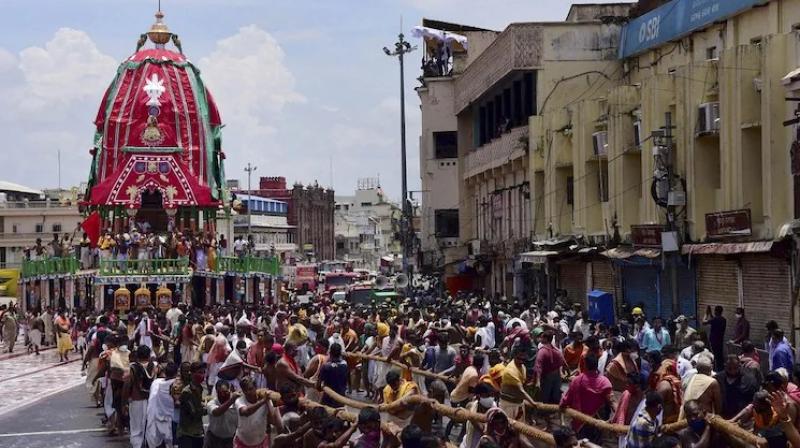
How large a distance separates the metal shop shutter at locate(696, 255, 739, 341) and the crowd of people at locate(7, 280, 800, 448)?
2.50 metres

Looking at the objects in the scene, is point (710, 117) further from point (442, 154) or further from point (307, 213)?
point (307, 213)

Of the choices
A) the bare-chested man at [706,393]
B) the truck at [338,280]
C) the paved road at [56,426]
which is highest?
the bare-chested man at [706,393]

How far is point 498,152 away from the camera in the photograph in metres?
48.8

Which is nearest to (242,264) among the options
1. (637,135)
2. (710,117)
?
(637,135)

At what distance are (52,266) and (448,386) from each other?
125ft

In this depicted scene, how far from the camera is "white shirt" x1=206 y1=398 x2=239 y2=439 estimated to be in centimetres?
1338

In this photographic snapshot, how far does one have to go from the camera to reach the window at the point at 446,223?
6303 centimetres

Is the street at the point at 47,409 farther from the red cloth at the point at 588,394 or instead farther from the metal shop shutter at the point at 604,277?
the metal shop shutter at the point at 604,277

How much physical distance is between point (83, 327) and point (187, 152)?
20122 mm

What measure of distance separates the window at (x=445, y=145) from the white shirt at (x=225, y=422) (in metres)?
49.3

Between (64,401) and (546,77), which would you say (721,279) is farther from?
(546,77)

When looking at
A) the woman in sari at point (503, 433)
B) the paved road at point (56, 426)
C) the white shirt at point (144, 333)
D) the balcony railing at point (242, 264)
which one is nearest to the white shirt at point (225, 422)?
the woman in sari at point (503, 433)

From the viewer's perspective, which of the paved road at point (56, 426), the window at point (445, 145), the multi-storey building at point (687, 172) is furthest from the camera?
the window at point (445, 145)

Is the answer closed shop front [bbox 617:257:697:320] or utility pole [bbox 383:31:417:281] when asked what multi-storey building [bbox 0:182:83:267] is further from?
closed shop front [bbox 617:257:697:320]
